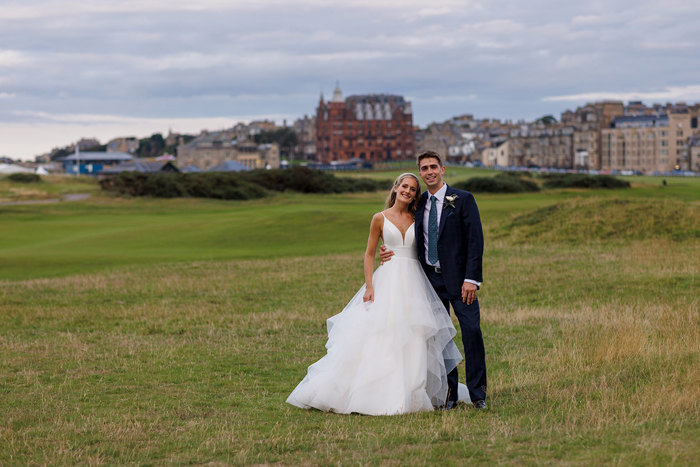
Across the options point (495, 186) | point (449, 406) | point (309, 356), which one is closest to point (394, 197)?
point (449, 406)

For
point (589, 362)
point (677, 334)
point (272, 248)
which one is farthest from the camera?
point (272, 248)

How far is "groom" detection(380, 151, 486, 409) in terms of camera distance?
32.6 ft

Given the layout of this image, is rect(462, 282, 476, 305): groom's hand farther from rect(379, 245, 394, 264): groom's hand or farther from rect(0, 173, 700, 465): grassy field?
rect(0, 173, 700, 465): grassy field

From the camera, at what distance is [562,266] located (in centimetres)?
2616

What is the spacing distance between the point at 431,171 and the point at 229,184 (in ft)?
282

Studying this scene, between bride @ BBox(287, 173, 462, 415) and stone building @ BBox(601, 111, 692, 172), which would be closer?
bride @ BBox(287, 173, 462, 415)

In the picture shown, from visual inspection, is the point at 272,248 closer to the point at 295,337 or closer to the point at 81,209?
the point at 295,337

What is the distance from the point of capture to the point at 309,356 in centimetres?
1439

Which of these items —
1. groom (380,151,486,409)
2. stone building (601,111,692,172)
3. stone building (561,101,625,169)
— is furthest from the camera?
stone building (561,101,625,169)

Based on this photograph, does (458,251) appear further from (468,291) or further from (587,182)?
(587,182)

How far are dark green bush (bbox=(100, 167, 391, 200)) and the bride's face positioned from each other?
79.1 m

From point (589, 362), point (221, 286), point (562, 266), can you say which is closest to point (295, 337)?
point (589, 362)

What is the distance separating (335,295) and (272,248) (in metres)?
17.6

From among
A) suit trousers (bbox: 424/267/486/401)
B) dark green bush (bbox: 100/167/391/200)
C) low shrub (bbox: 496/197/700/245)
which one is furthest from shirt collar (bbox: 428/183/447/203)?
dark green bush (bbox: 100/167/391/200)
